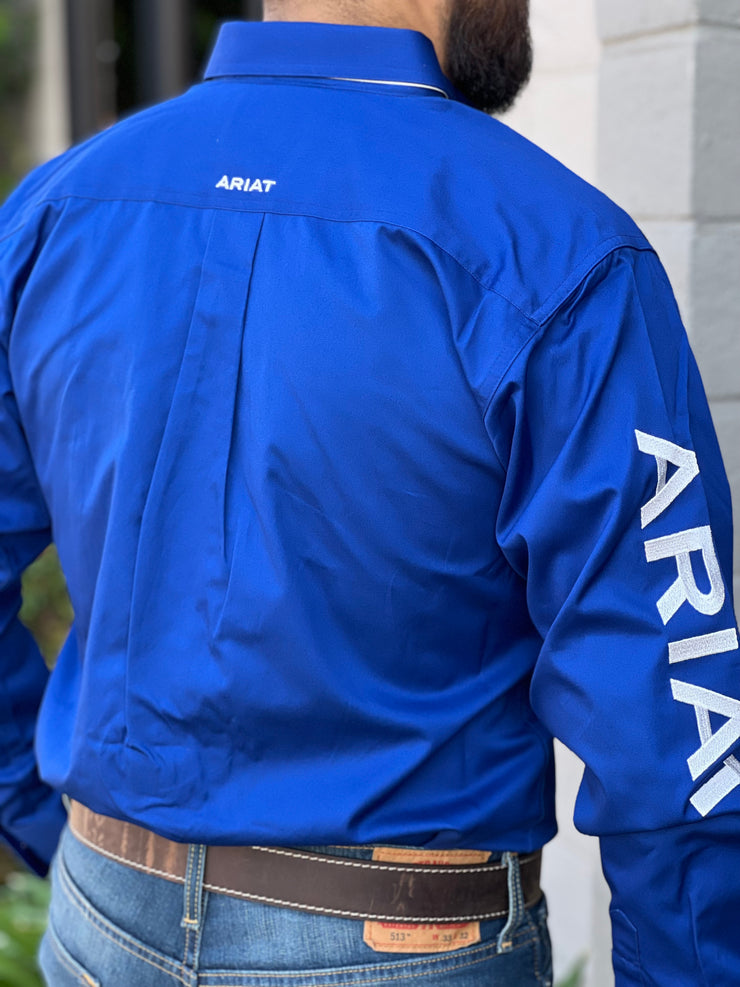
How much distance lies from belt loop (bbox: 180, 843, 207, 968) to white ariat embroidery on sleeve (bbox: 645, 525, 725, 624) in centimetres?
57

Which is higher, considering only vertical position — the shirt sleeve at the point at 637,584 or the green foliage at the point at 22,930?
the shirt sleeve at the point at 637,584

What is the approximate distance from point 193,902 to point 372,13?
3.29 ft

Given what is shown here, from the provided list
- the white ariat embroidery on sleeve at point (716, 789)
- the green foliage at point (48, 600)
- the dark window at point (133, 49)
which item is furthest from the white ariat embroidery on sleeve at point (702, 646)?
the dark window at point (133, 49)

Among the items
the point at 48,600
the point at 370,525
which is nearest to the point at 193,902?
the point at 370,525

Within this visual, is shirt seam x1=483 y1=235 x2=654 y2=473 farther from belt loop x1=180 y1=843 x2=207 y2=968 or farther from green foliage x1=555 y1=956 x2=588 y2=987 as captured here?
green foliage x1=555 y1=956 x2=588 y2=987

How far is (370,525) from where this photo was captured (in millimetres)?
1201

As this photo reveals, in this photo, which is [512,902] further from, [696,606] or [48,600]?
[48,600]

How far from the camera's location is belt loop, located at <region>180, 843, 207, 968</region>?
128 cm

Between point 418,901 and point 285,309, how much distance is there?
2.14 feet

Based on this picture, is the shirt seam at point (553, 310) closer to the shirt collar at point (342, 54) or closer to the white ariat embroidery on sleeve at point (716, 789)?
the shirt collar at point (342, 54)

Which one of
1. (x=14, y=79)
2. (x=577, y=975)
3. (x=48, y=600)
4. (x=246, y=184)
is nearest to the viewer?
(x=246, y=184)

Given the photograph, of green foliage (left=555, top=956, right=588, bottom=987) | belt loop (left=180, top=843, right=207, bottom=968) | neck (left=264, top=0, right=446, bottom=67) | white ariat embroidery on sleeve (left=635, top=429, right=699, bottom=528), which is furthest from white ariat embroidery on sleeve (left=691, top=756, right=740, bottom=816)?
green foliage (left=555, top=956, right=588, bottom=987)

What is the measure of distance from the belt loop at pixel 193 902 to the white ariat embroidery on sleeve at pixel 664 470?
60 centimetres

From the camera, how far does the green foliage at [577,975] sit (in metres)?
2.16
